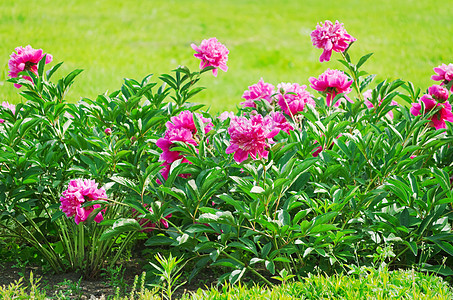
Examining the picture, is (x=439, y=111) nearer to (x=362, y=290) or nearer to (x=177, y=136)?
(x=362, y=290)

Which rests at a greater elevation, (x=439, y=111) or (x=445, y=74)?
(x=445, y=74)

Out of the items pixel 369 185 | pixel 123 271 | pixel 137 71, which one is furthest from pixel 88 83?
pixel 369 185

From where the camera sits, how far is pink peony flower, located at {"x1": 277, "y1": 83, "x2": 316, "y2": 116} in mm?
3160

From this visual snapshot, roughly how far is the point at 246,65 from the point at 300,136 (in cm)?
685

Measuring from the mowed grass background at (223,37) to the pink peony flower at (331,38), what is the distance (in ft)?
12.8

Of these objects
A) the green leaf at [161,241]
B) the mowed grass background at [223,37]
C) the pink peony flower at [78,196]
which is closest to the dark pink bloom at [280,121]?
the green leaf at [161,241]

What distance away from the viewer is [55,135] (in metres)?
3.05

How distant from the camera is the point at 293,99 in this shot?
318 centimetres

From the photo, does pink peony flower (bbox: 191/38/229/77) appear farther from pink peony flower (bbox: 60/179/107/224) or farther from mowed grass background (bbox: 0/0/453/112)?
mowed grass background (bbox: 0/0/453/112)

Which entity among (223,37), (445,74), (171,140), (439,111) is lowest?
(171,140)

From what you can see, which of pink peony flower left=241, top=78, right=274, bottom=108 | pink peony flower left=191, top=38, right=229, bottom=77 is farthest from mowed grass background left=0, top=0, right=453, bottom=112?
pink peony flower left=191, top=38, right=229, bottom=77

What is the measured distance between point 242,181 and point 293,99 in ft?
2.84

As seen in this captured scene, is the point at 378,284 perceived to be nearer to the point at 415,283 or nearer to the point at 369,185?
the point at 415,283

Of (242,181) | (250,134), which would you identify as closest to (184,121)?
(242,181)
